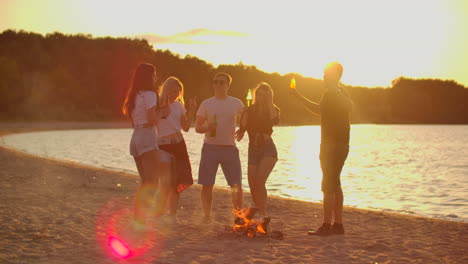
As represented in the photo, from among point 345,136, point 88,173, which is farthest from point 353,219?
point 88,173

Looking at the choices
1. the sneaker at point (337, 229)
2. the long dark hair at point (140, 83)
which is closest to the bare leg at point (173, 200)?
the long dark hair at point (140, 83)

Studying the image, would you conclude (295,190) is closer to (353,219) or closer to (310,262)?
(353,219)

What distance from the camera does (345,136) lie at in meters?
6.30

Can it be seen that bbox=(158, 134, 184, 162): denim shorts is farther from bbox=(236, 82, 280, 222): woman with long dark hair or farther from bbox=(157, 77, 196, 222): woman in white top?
bbox=(236, 82, 280, 222): woman with long dark hair

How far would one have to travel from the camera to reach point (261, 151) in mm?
6359

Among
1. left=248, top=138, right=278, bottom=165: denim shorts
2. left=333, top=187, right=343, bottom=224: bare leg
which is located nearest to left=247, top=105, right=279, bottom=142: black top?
left=248, top=138, right=278, bottom=165: denim shorts

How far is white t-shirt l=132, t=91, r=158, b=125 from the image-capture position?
19.9 feet

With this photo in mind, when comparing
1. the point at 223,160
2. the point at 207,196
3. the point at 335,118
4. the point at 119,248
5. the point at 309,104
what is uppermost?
the point at 309,104

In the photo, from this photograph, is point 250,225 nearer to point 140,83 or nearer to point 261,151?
point 261,151

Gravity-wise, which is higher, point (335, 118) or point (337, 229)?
point (335, 118)

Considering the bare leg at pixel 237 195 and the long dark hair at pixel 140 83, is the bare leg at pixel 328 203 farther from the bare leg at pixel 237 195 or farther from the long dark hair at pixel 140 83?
the long dark hair at pixel 140 83

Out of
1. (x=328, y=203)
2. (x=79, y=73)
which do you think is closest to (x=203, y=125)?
(x=328, y=203)

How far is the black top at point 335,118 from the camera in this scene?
6270mm

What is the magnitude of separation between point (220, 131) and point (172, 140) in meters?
0.75
